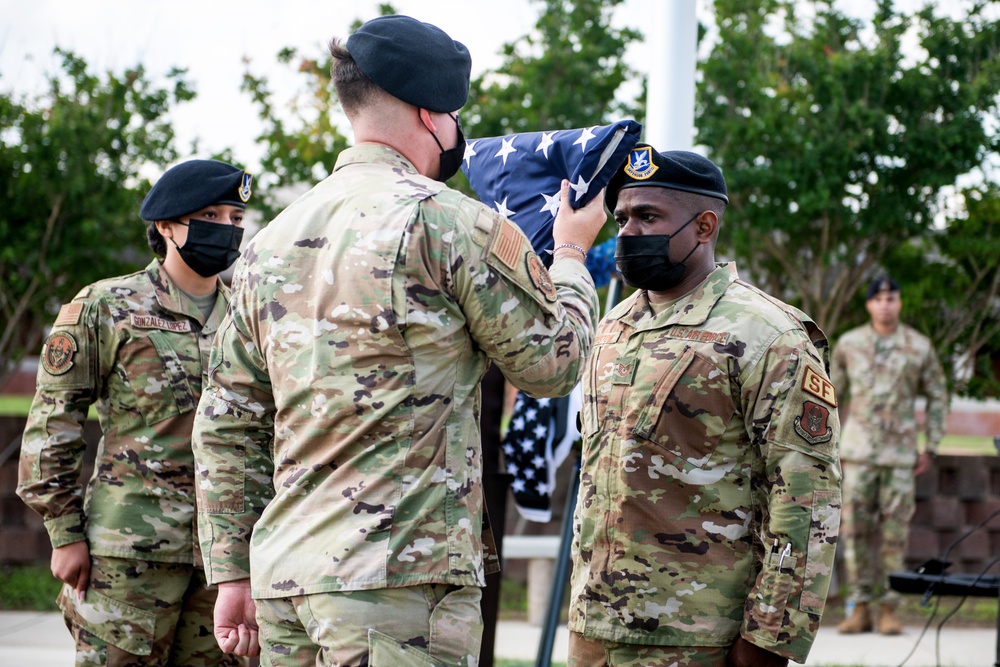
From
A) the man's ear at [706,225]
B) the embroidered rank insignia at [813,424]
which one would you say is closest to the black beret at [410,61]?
the man's ear at [706,225]

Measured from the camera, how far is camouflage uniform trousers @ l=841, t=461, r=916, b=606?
7.01 m

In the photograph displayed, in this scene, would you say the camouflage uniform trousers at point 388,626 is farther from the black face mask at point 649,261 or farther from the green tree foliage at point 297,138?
the green tree foliage at point 297,138

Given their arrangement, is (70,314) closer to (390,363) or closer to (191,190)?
(191,190)

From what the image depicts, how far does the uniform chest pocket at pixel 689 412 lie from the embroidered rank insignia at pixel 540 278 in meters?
0.84

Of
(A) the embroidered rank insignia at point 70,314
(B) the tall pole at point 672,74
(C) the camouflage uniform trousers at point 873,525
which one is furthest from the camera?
(C) the camouflage uniform trousers at point 873,525

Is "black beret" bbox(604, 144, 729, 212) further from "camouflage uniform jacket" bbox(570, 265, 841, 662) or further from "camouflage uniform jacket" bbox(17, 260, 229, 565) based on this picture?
"camouflage uniform jacket" bbox(17, 260, 229, 565)

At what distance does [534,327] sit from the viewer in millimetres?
2051

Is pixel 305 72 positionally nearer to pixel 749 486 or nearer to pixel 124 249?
pixel 124 249

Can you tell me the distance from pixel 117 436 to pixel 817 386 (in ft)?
7.36

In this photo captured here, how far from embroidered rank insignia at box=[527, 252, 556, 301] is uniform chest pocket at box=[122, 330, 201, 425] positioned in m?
1.80

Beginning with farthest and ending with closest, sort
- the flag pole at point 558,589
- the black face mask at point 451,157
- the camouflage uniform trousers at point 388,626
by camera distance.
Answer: the flag pole at point 558,589, the black face mask at point 451,157, the camouflage uniform trousers at point 388,626

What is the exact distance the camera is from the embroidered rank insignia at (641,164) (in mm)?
3055

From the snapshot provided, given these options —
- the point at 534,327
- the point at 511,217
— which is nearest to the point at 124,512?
the point at 511,217

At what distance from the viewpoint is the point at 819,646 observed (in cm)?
653
